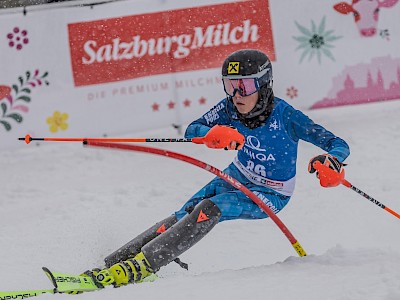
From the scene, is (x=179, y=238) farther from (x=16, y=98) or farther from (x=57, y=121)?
(x=16, y=98)

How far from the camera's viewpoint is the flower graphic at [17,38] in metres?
7.92

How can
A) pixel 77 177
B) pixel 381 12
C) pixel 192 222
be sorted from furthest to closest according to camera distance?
pixel 381 12 < pixel 77 177 < pixel 192 222

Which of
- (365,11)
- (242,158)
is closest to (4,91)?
(242,158)

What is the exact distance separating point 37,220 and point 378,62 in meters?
4.40

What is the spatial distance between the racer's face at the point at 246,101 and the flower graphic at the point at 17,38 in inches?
154

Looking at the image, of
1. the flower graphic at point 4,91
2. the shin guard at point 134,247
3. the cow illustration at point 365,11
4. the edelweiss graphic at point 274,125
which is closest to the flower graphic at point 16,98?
the flower graphic at point 4,91

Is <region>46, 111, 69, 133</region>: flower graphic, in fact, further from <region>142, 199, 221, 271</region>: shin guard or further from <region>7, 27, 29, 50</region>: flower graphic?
<region>142, 199, 221, 271</region>: shin guard

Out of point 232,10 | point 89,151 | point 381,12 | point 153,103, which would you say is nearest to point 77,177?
point 89,151

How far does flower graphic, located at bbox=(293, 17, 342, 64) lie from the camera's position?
816 centimetres

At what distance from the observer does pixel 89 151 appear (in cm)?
833

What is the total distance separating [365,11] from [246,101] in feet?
13.1

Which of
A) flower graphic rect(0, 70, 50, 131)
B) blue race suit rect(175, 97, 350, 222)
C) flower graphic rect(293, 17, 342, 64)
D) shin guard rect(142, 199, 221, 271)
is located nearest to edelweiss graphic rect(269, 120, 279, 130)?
blue race suit rect(175, 97, 350, 222)

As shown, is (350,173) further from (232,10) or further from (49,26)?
(49,26)

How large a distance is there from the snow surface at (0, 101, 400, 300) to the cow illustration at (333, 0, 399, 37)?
3.46 ft
